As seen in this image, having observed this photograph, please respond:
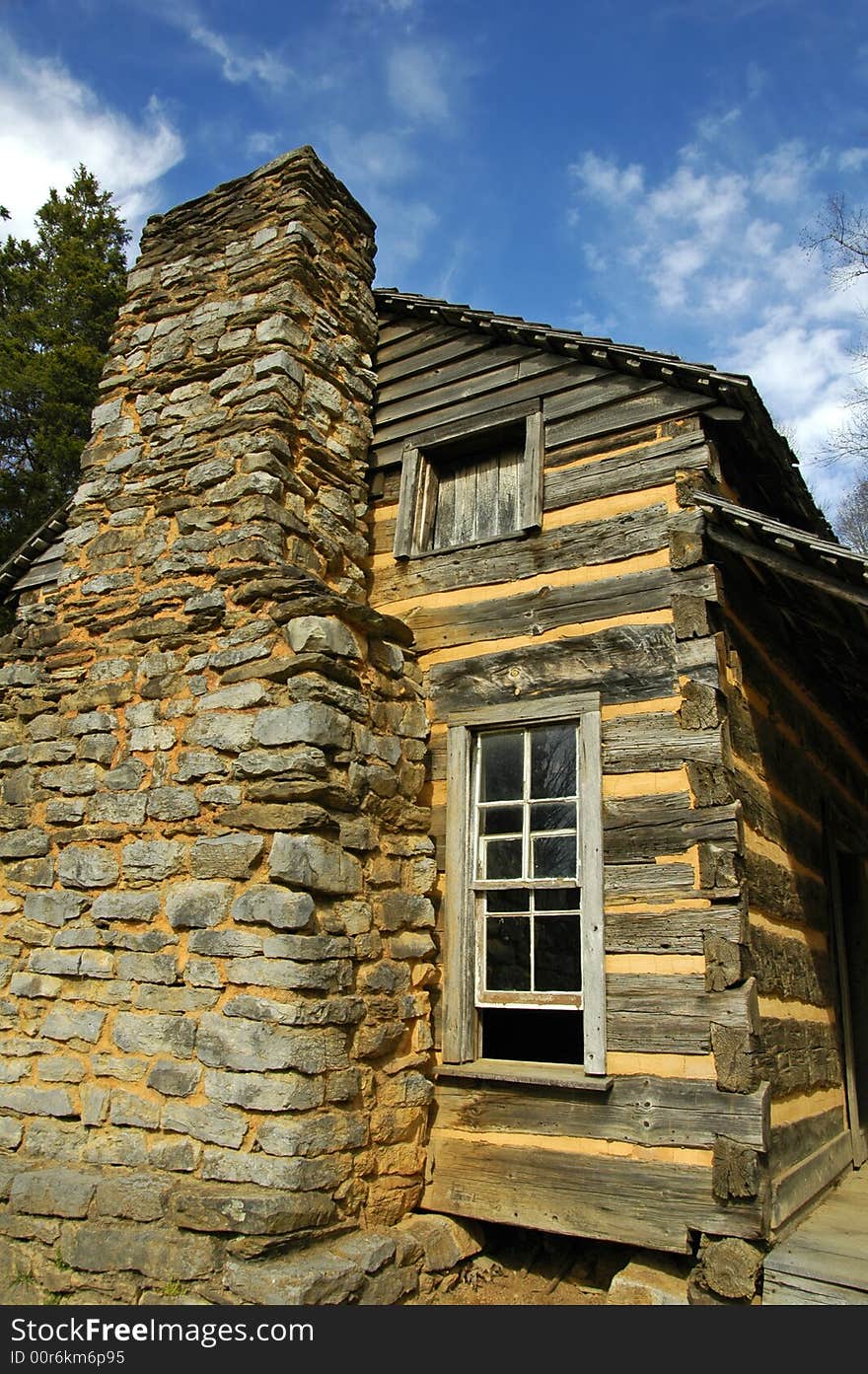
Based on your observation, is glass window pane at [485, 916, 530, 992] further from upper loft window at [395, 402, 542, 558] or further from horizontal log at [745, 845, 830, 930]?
upper loft window at [395, 402, 542, 558]

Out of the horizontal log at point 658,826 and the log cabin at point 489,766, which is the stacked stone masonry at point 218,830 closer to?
the log cabin at point 489,766

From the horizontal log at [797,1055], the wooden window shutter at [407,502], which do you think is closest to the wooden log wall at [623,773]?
the wooden window shutter at [407,502]

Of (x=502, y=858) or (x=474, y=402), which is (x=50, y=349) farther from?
(x=502, y=858)

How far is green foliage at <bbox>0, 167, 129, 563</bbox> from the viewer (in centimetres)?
1596

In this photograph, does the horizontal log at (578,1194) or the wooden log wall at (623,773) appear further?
the wooden log wall at (623,773)

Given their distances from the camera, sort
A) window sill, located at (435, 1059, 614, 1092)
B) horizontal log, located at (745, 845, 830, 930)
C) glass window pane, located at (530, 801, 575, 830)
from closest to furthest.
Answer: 1. window sill, located at (435, 1059, 614, 1092)
2. horizontal log, located at (745, 845, 830, 930)
3. glass window pane, located at (530, 801, 575, 830)

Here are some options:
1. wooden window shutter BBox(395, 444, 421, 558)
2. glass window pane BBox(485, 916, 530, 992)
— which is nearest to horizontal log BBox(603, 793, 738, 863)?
glass window pane BBox(485, 916, 530, 992)

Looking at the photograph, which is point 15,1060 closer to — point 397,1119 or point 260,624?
point 397,1119

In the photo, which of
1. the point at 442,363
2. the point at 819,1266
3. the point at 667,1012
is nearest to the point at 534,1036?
the point at 667,1012

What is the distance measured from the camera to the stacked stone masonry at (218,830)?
4.50 meters

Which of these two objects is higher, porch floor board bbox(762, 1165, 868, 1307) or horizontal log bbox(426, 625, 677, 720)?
horizontal log bbox(426, 625, 677, 720)

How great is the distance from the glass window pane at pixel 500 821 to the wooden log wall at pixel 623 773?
0.95 ft

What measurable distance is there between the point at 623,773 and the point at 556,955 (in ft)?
3.82

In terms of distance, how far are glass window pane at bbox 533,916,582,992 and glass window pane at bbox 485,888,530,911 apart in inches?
5.9
